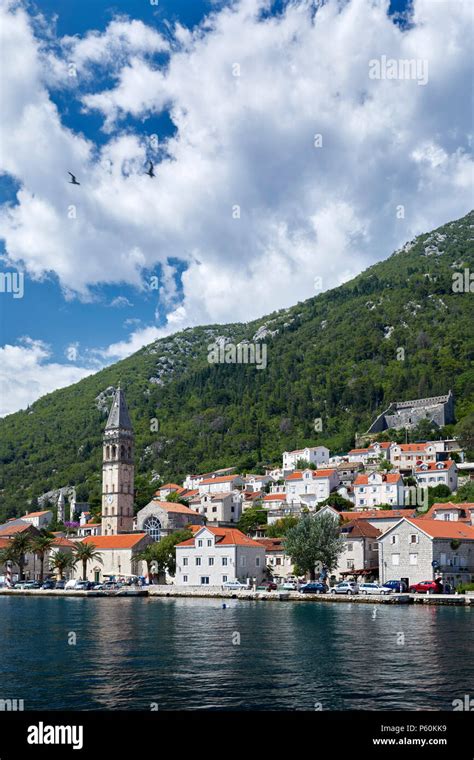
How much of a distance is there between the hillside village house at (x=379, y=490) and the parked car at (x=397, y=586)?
151ft

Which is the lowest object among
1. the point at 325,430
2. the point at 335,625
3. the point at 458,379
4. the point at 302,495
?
the point at 335,625

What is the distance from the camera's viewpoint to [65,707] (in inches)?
963

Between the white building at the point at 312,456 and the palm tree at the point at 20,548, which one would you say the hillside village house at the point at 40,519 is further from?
the white building at the point at 312,456

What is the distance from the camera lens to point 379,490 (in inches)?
4732

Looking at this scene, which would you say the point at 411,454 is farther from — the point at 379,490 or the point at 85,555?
the point at 85,555

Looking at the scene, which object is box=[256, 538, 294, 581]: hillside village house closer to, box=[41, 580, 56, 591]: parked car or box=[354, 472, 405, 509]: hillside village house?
box=[41, 580, 56, 591]: parked car

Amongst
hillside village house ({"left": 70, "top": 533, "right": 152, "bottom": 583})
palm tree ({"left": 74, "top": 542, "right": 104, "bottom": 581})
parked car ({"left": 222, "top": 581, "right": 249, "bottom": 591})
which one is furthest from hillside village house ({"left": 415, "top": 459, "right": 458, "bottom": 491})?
palm tree ({"left": 74, "top": 542, "right": 104, "bottom": 581})

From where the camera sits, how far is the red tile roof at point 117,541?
349 ft

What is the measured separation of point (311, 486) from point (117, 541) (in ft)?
120

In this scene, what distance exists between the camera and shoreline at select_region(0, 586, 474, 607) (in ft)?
212

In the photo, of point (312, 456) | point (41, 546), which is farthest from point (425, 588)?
point (312, 456)
